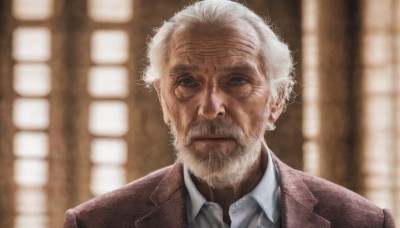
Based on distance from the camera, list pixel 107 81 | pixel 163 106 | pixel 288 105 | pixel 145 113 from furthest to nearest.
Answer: pixel 107 81, pixel 145 113, pixel 288 105, pixel 163 106

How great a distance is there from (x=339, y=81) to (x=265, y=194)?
293 centimetres

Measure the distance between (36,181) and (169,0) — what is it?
76.0 inches

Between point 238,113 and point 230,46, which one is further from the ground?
point 230,46

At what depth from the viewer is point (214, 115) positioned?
1746 millimetres

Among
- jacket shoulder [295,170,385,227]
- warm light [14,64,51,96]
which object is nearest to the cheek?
jacket shoulder [295,170,385,227]

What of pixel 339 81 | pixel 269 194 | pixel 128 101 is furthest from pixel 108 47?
pixel 269 194

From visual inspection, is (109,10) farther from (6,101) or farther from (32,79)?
(6,101)

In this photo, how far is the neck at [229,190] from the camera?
1.91 metres

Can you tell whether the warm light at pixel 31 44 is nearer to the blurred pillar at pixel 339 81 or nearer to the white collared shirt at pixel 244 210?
the blurred pillar at pixel 339 81

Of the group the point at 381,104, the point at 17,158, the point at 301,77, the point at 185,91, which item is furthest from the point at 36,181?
the point at 185,91

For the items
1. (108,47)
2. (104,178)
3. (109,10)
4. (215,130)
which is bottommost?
(104,178)

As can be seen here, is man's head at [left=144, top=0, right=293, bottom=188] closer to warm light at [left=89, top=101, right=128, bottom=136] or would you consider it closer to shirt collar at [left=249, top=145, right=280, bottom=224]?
shirt collar at [left=249, top=145, right=280, bottom=224]

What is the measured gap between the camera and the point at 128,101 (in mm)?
4836

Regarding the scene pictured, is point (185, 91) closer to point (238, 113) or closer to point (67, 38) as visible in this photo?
point (238, 113)
